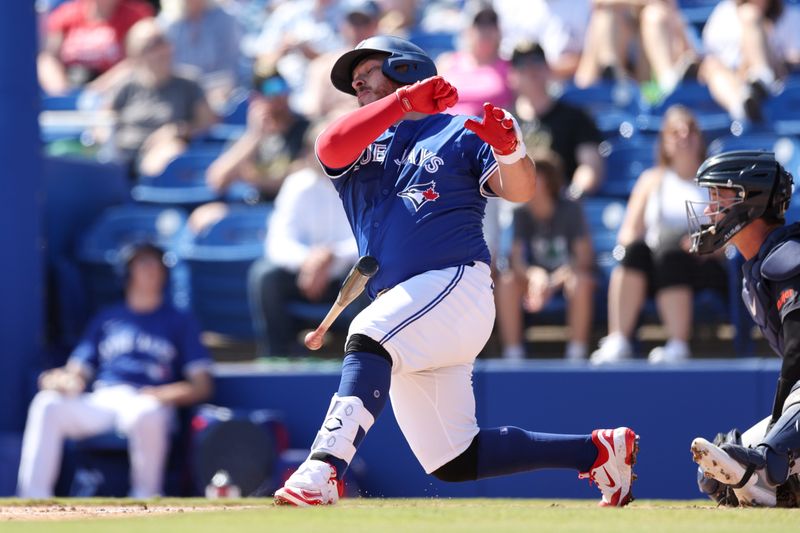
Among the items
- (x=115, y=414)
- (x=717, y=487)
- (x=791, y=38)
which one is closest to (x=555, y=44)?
(x=791, y=38)

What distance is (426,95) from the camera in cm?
434

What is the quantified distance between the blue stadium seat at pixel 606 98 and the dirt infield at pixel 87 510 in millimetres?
4691

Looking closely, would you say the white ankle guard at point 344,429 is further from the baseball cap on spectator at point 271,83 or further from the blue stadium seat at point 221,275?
the baseball cap on spectator at point 271,83

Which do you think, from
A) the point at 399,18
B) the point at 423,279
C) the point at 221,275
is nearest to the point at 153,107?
the point at 399,18

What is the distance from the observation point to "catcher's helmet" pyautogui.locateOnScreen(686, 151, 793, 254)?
502 centimetres

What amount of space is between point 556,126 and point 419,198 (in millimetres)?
3994

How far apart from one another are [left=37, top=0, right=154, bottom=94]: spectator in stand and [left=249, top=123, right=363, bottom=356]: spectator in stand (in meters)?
3.74

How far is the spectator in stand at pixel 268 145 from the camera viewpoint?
8.87 meters

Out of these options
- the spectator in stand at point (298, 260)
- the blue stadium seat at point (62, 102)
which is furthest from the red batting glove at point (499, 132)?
the blue stadium seat at point (62, 102)

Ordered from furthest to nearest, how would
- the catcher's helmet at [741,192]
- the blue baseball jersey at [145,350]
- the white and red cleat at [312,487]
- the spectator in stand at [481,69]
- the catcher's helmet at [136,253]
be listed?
the spectator in stand at [481,69]
the catcher's helmet at [136,253]
the blue baseball jersey at [145,350]
the catcher's helmet at [741,192]
the white and red cleat at [312,487]

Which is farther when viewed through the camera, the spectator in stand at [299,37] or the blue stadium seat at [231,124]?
the spectator in stand at [299,37]

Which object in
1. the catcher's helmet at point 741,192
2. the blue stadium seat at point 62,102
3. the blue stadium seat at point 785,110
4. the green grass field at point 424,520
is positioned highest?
the blue stadium seat at point 62,102

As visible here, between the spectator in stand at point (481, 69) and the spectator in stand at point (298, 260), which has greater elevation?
A: the spectator in stand at point (481, 69)

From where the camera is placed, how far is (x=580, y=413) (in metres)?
7.34
